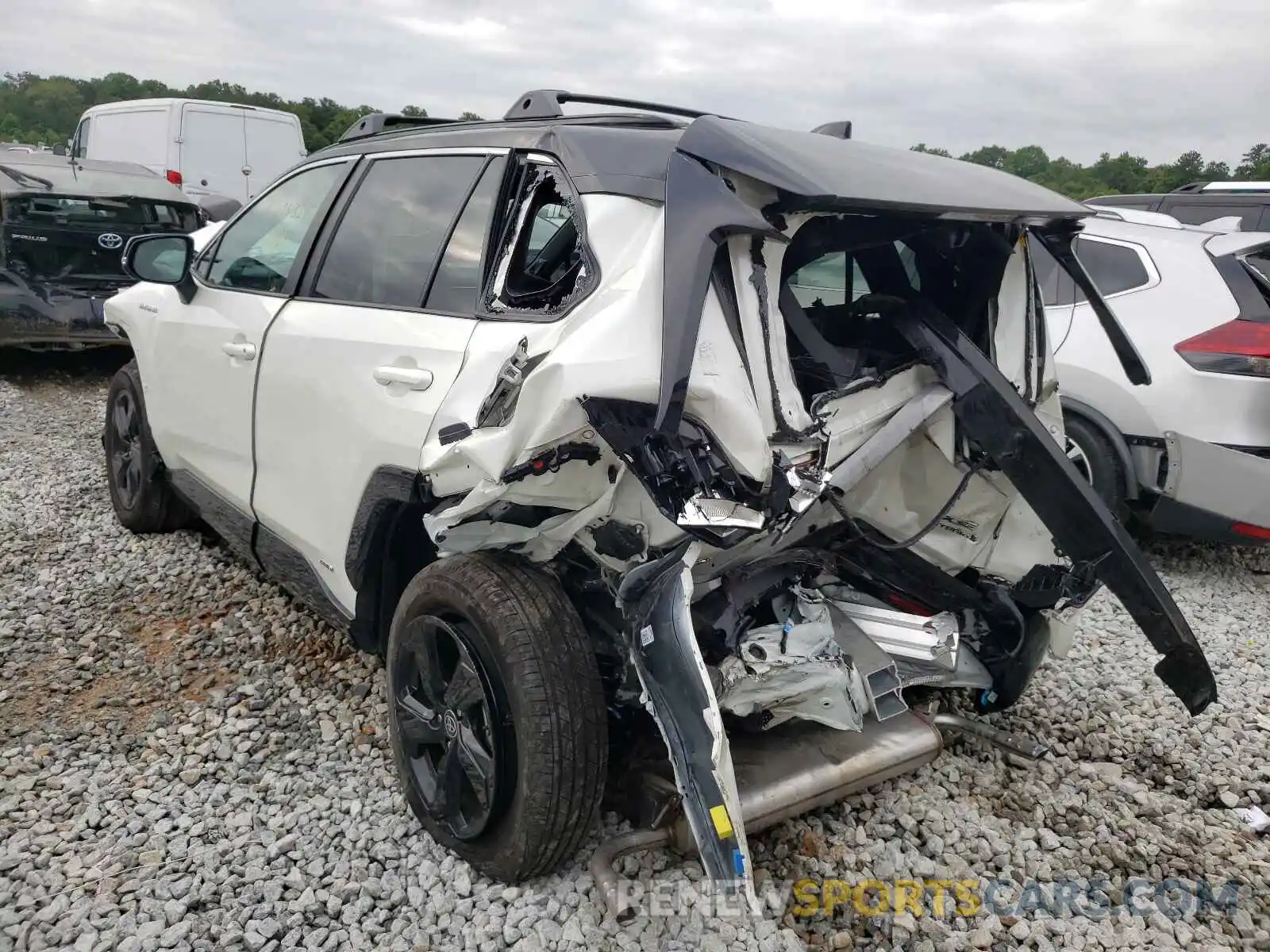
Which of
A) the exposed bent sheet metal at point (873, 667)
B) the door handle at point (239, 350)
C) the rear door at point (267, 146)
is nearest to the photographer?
the exposed bent sheet metal at point (873, 667)

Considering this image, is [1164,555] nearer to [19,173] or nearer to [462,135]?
[462,135]

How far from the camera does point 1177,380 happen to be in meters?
4.40

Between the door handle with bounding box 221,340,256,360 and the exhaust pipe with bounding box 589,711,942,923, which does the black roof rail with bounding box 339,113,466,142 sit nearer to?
the door handle with bounding box 221,340,256,360

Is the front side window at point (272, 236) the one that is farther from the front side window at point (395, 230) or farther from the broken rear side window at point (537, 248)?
the broken rear side window at point (537, 248)

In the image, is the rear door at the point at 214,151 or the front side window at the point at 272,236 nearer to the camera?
the front side window at the point at 272,236

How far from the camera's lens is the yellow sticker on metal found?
1.86 meters

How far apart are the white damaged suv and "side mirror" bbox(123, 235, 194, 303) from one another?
0.72m

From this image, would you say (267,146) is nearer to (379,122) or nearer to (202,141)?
(202,141)

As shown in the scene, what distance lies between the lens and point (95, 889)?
236 cm

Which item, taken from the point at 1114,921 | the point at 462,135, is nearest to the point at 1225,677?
the point at 1114,921

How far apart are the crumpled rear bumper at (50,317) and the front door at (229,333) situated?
12.4 ft

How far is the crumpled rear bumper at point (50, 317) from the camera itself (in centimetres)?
699

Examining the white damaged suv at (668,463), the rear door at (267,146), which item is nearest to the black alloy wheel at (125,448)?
the white damaged suv at (668,463)

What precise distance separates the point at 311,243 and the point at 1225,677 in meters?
3.88
